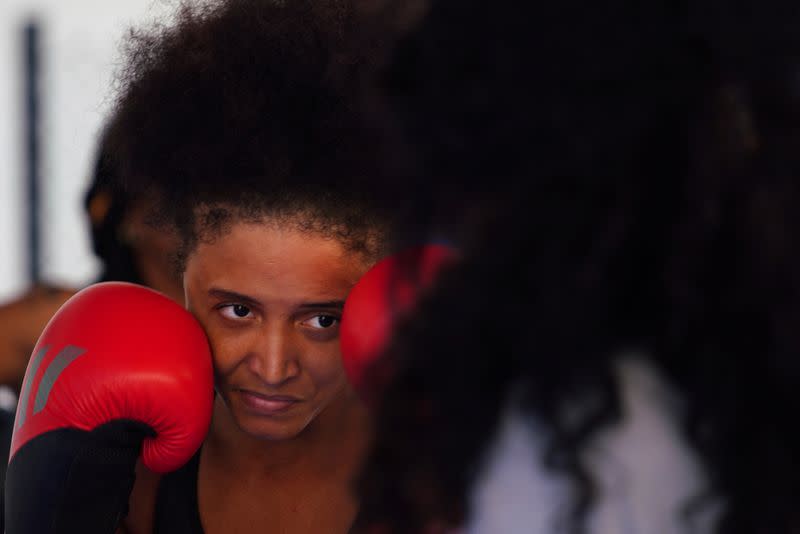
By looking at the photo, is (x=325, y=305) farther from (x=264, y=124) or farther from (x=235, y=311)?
(x=264, y=124)

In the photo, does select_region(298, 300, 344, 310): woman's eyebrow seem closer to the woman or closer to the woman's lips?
the woman

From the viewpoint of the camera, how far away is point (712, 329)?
764mm

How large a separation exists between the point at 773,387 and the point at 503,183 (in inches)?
10.2

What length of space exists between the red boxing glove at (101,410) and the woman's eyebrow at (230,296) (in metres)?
0.05

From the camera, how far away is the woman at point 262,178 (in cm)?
122

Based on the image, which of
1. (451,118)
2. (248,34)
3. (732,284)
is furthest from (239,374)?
(732,284)

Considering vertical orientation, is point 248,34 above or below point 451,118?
above

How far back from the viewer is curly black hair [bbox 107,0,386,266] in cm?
122

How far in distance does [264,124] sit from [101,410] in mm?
397

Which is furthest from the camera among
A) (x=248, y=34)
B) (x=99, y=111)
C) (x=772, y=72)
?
(x=99, y=111)

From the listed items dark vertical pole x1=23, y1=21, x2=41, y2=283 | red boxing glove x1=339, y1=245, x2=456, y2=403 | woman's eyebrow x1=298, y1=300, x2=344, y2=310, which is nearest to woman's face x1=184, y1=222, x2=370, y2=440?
woman's eyebrow x1=298, y1=300, x2=344, y2=310

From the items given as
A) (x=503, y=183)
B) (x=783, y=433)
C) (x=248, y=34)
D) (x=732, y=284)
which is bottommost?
(x=783, y=433)

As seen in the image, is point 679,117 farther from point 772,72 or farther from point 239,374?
point 239,374

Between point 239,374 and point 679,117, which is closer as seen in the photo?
point 679,117
